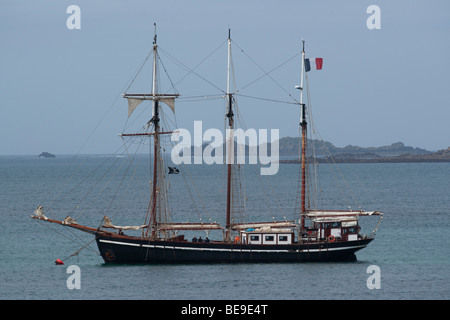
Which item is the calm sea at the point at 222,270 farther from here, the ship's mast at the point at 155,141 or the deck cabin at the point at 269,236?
the ship's mast at the point at 155,141

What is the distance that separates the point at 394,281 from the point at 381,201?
76.4 metres

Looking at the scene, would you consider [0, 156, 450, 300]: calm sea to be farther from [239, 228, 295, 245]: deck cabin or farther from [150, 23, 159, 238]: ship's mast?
[150, 23, 159, 238]: ship's mast

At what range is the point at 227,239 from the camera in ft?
254

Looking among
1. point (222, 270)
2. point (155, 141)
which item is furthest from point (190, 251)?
point (155, 141)

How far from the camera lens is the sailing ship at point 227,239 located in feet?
244

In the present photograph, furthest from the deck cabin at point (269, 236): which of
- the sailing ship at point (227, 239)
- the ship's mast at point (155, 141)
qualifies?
the ship's mast at point (155, 141)

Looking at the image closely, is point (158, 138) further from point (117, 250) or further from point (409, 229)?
point (409, 229)

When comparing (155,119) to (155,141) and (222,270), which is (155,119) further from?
(222,270)

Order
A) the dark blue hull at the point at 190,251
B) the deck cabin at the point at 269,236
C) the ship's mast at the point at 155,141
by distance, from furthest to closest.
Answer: the ship's mast at the point at 155,141
the deck cabin at the point at 269,236
the dark blue hull at the point at 190,251

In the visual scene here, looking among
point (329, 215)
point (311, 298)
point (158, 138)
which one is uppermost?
point (158, 138)

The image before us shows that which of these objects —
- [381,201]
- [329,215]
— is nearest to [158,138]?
[329,215]

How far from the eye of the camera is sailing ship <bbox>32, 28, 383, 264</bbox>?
74438 mm

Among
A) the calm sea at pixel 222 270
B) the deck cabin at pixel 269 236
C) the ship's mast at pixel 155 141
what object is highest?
the ship's mast at pixel 155 141
